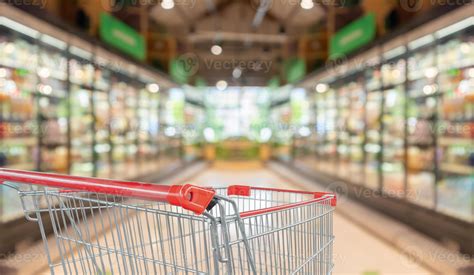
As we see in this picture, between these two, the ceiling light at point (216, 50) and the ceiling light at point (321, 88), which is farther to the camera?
the ceiling light at point (216, 50)

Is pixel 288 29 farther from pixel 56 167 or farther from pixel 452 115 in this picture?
pixel 56 167

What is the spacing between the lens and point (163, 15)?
10156 millimetres

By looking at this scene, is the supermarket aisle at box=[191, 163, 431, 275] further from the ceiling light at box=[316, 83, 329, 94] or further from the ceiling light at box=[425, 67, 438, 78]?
the ceiling light at box=[316, 83, 329, 94]

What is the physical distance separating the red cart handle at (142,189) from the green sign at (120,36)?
4.51m

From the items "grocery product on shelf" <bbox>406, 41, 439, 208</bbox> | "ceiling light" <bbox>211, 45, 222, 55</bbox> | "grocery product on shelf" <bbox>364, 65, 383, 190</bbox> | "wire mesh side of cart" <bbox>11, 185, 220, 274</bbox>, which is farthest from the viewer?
"ceiling light" <bbox>211, 45, 222, 55</bbox>

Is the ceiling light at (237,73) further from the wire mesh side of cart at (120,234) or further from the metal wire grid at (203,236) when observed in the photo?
the metal wire grid at (203,236)

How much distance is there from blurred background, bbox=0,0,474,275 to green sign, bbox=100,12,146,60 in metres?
0.03

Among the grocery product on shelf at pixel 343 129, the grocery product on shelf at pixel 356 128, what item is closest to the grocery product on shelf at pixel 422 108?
the grocery product on shelf at pixel 356 128

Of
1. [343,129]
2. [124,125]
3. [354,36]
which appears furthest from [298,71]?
[124,125]

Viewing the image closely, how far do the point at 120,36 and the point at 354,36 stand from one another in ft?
12.7

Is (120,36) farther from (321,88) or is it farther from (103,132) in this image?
(321,88)

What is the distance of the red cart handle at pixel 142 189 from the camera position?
99 cm

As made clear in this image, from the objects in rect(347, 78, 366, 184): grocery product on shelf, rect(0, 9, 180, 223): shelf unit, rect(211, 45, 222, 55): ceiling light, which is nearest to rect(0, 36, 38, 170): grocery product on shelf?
rect(0, 9, 180, 223): shelf unit

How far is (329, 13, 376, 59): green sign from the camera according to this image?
17.4ft
